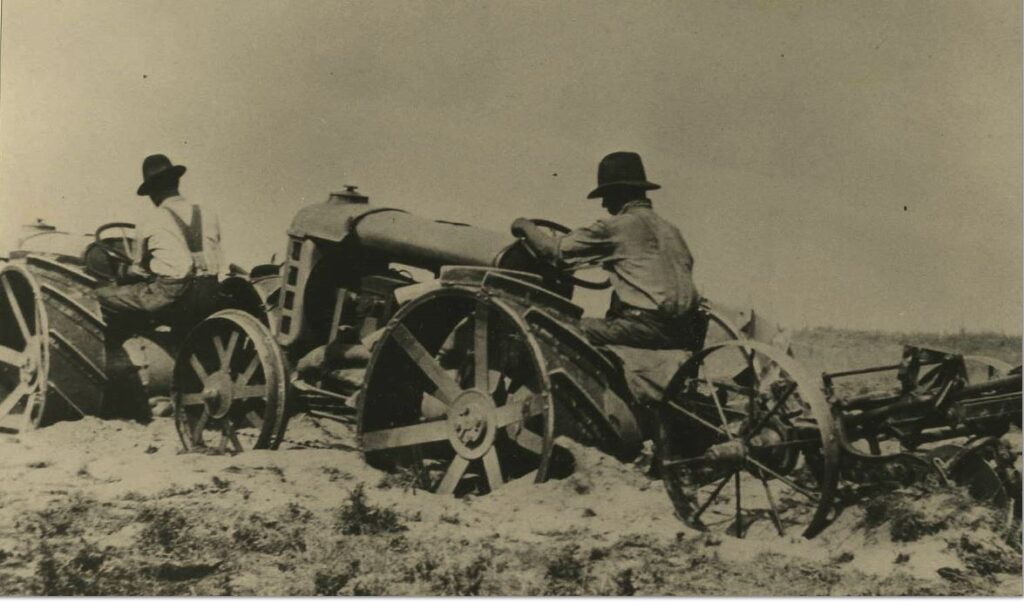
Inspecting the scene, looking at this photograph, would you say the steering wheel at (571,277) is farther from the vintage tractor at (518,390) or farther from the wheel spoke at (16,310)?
the wheel spoke at (16,310)

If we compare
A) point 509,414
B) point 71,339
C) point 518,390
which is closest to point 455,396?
point 509,414

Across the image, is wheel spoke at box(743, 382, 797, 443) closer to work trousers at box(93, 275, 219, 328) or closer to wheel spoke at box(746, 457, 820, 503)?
wheel spoke at box(746, 457, 820, 503)

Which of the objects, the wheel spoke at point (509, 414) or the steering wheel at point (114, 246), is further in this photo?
the steering wheel at point (114, 246)

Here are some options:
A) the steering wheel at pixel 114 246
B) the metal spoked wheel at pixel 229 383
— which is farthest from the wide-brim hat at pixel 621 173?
the steering wheel at pixel 114 246

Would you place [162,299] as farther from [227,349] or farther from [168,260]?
[227,349]

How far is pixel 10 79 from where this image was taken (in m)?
6.57

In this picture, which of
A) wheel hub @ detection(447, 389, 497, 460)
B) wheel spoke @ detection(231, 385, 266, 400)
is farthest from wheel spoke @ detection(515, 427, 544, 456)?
wheel spoke @ detection(231, 385, 266, 400)

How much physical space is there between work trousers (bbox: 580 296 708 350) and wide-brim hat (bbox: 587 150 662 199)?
677 millimetres

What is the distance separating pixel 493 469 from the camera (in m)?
5.68

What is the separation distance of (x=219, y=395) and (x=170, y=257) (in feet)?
3.65

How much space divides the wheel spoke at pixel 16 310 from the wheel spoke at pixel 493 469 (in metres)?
3.94

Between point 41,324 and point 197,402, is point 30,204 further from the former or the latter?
point 197,402

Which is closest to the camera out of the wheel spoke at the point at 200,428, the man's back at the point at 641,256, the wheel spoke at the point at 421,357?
the man's back at the point at 641,256

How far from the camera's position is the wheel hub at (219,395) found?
6.99 metres
